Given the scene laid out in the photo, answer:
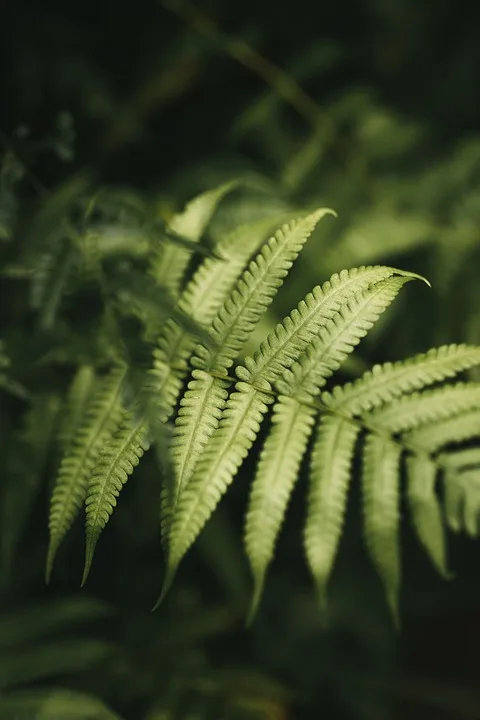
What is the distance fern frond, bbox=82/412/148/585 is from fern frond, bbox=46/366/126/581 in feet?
0.28

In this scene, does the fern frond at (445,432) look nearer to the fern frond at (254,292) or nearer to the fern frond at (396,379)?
the fern frond at (396,379)

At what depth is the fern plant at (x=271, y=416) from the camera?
3.74 feet

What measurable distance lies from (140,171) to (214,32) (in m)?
0.52

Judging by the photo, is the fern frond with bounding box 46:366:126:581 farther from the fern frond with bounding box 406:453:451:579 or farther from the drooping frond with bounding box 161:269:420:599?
the fern frond with bounding box 406:453:451:579

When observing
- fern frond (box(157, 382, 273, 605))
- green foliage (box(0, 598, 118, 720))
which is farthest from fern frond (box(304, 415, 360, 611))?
green foliage (box(0, 598, 118, 720))

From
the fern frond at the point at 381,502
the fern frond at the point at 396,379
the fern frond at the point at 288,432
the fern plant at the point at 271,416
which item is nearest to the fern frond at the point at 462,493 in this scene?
the fern plant at the point at 271,416

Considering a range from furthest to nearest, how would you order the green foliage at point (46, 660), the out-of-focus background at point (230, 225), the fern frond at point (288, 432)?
1. the out-of-focus background at point (230, 225)
2. the green foliage at point (46, 660)
3. the fern frond at point (288, 432)

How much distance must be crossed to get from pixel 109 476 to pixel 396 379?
56cm

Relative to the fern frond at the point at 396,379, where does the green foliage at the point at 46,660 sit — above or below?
below

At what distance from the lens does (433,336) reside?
2.04 meters

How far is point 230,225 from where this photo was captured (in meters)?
1.89

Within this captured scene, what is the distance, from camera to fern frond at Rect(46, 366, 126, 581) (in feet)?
3.87

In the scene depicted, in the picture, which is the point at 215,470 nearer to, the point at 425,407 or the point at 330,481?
the point at 330,481

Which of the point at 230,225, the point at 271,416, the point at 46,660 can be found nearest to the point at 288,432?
the point at 271,416
